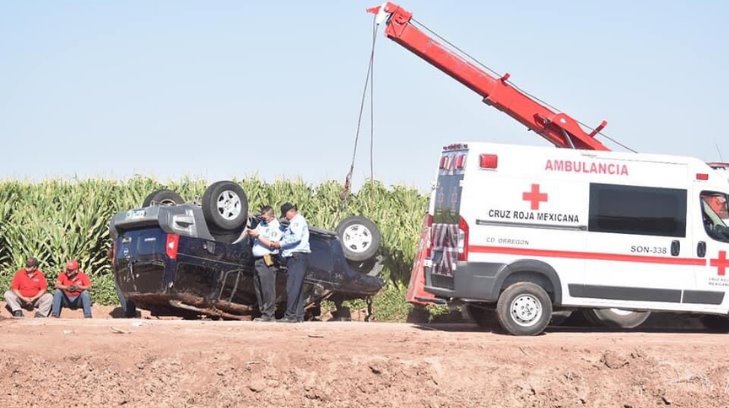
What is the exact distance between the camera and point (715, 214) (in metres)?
16.5

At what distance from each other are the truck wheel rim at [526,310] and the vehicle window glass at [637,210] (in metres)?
1.23

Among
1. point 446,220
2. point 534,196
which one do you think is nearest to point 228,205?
point 446,220

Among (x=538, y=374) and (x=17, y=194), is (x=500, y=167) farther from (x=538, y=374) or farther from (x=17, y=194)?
(x=17, y=194)

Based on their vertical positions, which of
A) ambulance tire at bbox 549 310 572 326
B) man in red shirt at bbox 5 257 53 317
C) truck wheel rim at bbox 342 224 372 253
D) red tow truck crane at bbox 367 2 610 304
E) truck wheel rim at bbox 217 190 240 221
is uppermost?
red tow truck crane at bbox 367 2 610 304

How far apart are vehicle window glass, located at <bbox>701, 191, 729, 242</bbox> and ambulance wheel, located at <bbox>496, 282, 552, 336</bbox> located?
8.31 ft

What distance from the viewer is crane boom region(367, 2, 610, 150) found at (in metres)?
19.0

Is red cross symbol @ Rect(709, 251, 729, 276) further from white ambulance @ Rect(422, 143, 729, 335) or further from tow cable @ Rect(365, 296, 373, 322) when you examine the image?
tow cable @ Rect(365, 296, 373, 322)

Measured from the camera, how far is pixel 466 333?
16.0 m

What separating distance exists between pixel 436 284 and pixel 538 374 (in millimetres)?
3593

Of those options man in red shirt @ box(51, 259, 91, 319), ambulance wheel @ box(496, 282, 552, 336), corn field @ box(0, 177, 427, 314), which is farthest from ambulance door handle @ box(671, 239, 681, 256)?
man in red shirt @ box(51, 259, 91, 319)

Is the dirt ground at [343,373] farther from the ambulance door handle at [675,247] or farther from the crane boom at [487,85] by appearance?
the crane boom at [487,85]

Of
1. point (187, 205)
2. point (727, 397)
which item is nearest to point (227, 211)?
point (187, 205)

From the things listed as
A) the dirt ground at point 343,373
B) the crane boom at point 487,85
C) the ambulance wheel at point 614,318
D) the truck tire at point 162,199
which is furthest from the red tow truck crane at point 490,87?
the dirt ground at point 343,373

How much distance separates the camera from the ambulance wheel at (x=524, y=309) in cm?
1552
